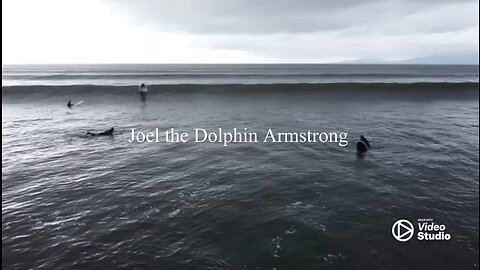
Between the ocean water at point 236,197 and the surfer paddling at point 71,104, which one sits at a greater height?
the surfer paddling at point 71,104

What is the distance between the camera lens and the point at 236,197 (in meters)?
11.9

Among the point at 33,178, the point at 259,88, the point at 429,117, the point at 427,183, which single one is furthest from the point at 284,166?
the point at 259,88

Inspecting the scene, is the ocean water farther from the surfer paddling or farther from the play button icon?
the surfer paddling

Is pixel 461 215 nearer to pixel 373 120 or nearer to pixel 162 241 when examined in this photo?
pixel 162 241

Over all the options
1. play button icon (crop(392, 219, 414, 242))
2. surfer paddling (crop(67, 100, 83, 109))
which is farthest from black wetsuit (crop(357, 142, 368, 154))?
surfer paddling (crop(67, 100, 83, 109))

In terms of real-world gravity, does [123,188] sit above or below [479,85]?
below

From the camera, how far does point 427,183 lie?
13.1m

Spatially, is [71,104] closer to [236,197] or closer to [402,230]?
[236,197]

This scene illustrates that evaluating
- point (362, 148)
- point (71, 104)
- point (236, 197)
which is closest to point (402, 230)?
point (236, 197)

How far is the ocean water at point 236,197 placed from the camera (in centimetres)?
841

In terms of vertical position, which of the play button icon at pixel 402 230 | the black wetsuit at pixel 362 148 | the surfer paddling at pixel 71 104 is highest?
the surfer paddling at pixel 71 104

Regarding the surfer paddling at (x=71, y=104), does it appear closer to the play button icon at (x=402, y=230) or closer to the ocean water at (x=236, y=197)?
the ocean water at (x=236, y=197)

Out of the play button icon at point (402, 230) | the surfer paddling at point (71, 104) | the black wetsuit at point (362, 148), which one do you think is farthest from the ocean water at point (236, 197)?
the surfer paddling at point (71, 104)

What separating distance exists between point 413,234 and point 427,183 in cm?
474
